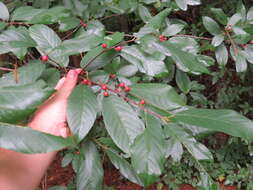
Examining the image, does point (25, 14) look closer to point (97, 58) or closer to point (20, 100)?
point (97, 58)

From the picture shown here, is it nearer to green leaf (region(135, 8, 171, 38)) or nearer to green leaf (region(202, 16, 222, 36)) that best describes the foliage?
green leaf (region(135, 8, 171, 38))

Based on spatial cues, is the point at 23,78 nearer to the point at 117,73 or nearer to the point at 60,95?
the point at 60,95

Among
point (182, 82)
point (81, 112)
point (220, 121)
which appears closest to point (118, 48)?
point (81, 112)

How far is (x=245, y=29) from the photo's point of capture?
1.28 m

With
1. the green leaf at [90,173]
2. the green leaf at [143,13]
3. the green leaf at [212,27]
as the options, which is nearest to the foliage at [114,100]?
the green leaf at [90,173]

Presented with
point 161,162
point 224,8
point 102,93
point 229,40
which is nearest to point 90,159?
point 102,93

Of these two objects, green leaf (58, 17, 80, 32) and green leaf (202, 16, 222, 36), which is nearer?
green leaf (58, 17, 80, 32)

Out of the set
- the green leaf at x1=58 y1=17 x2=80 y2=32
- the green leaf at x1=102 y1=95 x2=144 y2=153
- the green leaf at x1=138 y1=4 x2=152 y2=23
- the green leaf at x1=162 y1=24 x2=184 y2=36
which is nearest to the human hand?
the green leaf at x1=102 y1=95 x2=144 y2=153

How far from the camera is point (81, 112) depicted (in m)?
0.74

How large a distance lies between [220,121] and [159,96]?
19cm

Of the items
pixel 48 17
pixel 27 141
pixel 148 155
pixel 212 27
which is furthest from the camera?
pixel 212 27

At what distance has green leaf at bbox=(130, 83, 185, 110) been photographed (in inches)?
31.0

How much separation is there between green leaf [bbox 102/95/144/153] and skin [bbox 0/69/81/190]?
0.12 m

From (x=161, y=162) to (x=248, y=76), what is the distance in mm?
2337
